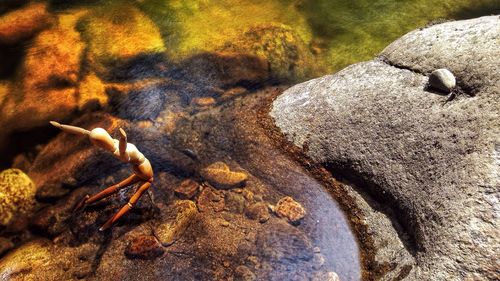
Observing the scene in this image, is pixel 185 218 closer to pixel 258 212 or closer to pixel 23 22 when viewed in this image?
pixel 258 212

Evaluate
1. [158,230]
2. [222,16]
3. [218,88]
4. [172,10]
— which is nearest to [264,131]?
[218,88]

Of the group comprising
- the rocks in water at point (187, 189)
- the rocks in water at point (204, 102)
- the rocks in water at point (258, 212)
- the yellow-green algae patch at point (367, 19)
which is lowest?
the rocks in water at point (187, 189)

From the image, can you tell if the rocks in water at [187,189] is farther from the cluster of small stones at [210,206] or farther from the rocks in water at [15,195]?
the rocks in water at [15,195]

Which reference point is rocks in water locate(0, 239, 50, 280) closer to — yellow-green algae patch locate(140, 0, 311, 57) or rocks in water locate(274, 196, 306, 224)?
rocks in water locate(274, 196, 306, 224)

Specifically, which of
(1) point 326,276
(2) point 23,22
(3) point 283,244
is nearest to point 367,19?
(3) point 283,244

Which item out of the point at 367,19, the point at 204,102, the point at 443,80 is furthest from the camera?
the point at 367,19

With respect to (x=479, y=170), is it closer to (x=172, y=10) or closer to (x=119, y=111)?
(x=119, y=111)

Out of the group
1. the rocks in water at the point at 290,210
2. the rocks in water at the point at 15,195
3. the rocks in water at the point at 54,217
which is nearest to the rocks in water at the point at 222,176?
the rocks in water at the point at 290,210
